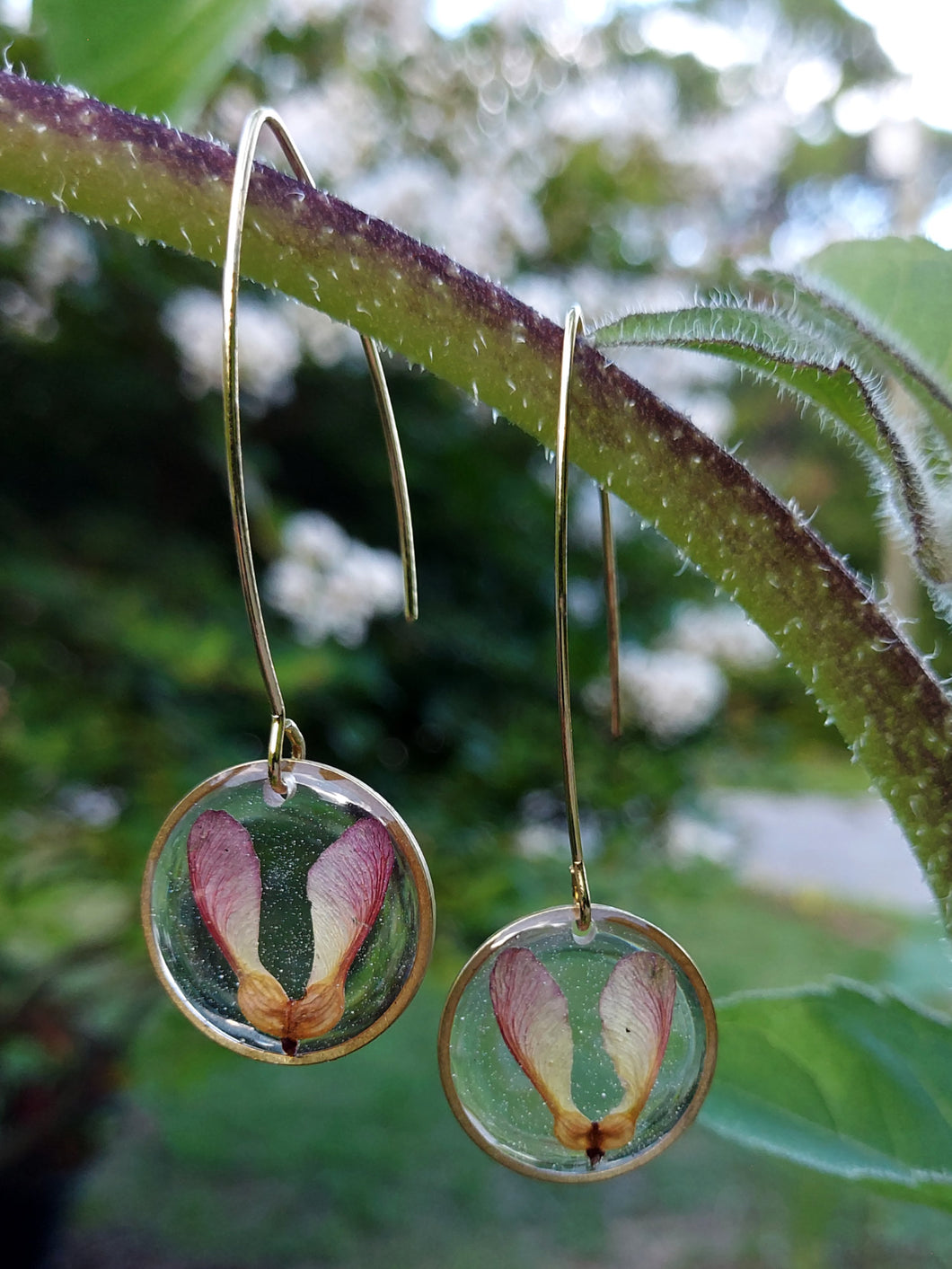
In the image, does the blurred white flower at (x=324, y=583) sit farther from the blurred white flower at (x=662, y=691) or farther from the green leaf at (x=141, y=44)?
the green leaf at (x=141, y=44)

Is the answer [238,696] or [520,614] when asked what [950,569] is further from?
[520,614]

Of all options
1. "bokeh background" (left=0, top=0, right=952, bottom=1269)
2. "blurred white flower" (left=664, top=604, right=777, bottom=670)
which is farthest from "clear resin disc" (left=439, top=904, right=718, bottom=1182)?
"blurred white flower" (left=664, top=604, right=777, bottom=670)

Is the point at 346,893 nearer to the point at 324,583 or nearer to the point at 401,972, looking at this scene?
the point at 401,972

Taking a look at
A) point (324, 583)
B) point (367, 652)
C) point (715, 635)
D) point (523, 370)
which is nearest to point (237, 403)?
point (523, 370)

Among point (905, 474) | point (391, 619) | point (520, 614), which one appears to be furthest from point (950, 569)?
point (520, 614)

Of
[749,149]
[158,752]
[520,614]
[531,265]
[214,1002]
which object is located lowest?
[214,1002]

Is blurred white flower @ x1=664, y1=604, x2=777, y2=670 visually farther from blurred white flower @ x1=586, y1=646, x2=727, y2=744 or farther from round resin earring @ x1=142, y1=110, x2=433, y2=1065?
round resin earring @ x1=142, y1=110, x2=433, y2=1065

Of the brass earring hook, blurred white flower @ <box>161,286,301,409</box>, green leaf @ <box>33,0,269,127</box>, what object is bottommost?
the brass earring hook
